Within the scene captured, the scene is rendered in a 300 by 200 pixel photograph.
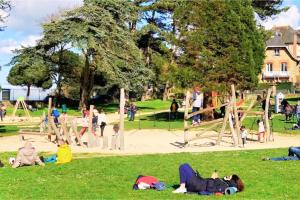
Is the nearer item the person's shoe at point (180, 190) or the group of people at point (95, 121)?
the person's shoe at point (180, 190)

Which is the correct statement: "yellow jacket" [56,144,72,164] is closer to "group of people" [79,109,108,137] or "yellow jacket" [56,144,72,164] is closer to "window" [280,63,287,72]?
"group of people" [79,109,108,137]

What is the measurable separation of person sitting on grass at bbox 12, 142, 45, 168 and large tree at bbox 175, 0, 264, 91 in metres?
23.1

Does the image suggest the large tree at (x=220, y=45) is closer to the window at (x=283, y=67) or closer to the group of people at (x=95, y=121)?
the group of people at (x=95, y=121)

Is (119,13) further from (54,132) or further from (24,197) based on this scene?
(24,197)

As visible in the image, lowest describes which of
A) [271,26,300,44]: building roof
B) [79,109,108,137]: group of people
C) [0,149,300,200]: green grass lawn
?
[0,149,300,200]: green grass lawn

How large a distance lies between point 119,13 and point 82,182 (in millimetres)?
47541

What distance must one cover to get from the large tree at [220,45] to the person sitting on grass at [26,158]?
23.1 m

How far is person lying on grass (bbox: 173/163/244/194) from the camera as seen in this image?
47.1 feet

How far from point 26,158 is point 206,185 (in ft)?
27.0

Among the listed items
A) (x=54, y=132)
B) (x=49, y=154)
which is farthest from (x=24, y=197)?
(x=54, y=132)

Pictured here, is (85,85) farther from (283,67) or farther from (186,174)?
(283,67)

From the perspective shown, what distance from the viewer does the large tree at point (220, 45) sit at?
41.4 m

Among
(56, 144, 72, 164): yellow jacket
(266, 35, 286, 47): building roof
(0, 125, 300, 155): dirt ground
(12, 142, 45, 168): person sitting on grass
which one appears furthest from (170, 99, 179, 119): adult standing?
(266, 35, 286, 47): building roof

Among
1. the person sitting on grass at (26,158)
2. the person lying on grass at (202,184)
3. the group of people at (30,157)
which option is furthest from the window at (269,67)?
the person lying on grass at (202,184)
